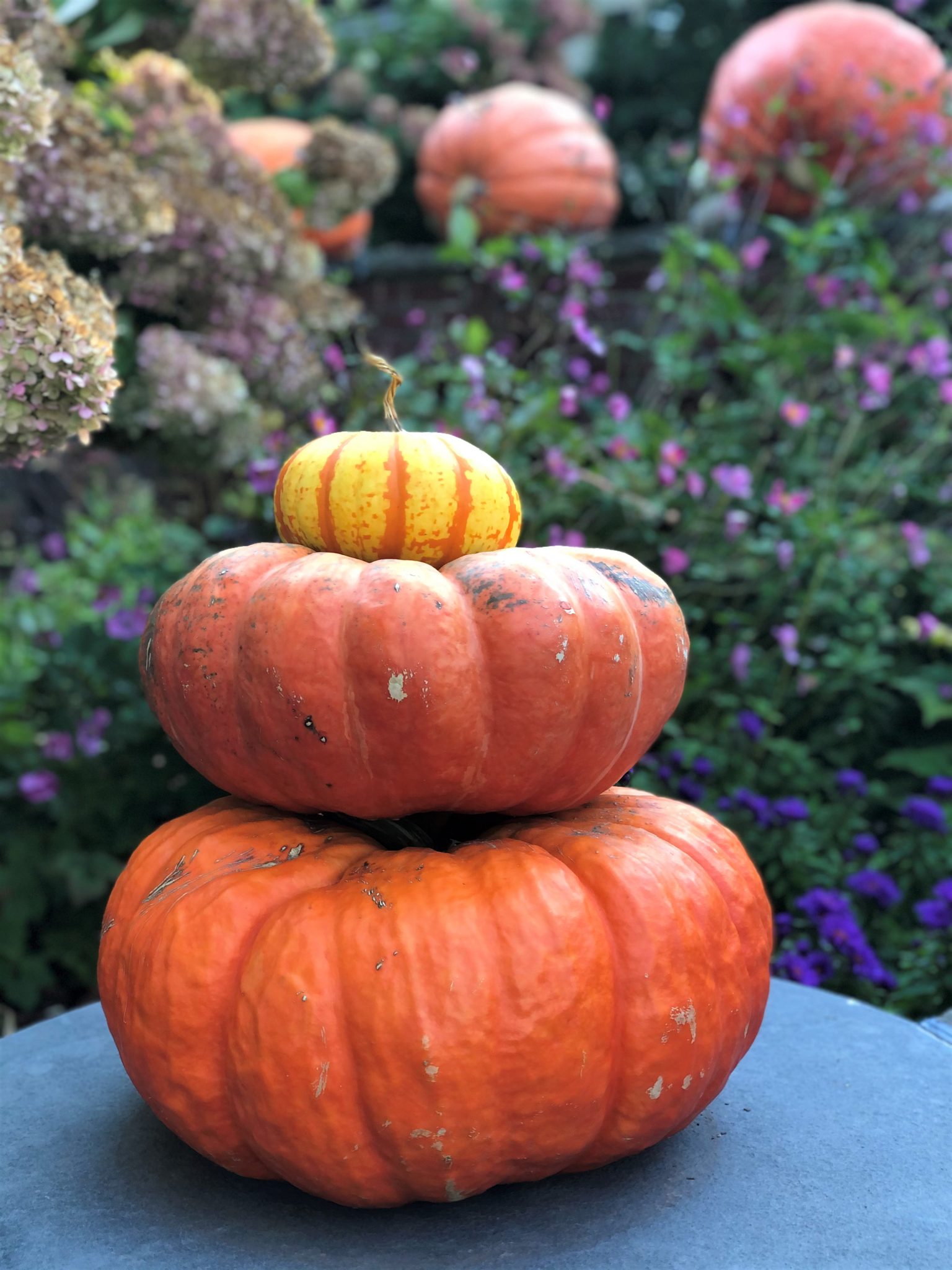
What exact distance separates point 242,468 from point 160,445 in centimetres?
24

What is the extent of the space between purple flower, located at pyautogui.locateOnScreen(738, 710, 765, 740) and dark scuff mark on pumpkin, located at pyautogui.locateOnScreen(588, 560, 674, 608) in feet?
3.87

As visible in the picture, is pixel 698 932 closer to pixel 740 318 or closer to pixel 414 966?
pixel 414 966

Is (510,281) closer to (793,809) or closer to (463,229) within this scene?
(463,229)

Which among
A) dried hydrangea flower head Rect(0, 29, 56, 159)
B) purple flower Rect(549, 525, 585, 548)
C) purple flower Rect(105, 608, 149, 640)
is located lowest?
purple flower Rect(105, 608, 149, 640)

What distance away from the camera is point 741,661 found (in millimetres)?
2523

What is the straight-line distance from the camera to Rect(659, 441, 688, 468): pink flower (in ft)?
8.48

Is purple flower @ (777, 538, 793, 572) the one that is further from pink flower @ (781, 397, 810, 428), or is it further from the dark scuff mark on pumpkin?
the dark scuff mark on pumpkin

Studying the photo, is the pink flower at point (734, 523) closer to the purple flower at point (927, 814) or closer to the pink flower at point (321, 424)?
the purple flower at point (927, 814)

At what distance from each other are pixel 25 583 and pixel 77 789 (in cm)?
117

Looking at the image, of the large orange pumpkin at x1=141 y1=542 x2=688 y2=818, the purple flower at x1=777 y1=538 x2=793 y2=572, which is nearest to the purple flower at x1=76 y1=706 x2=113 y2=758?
the large orange pumpkin at x1=141 y1=542 x2=688 y2=818

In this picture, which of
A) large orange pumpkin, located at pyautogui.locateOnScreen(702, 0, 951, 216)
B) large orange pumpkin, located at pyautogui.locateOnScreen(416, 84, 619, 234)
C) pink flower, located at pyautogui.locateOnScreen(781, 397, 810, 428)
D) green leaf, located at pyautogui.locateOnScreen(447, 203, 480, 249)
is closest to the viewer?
pink flower, located at pyautogui.locateOnScreen(781, 397, 810, 428)

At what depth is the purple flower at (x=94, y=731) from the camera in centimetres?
249

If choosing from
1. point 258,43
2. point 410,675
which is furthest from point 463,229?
point 410,675

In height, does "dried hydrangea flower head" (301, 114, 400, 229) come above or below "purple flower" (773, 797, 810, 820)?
above
